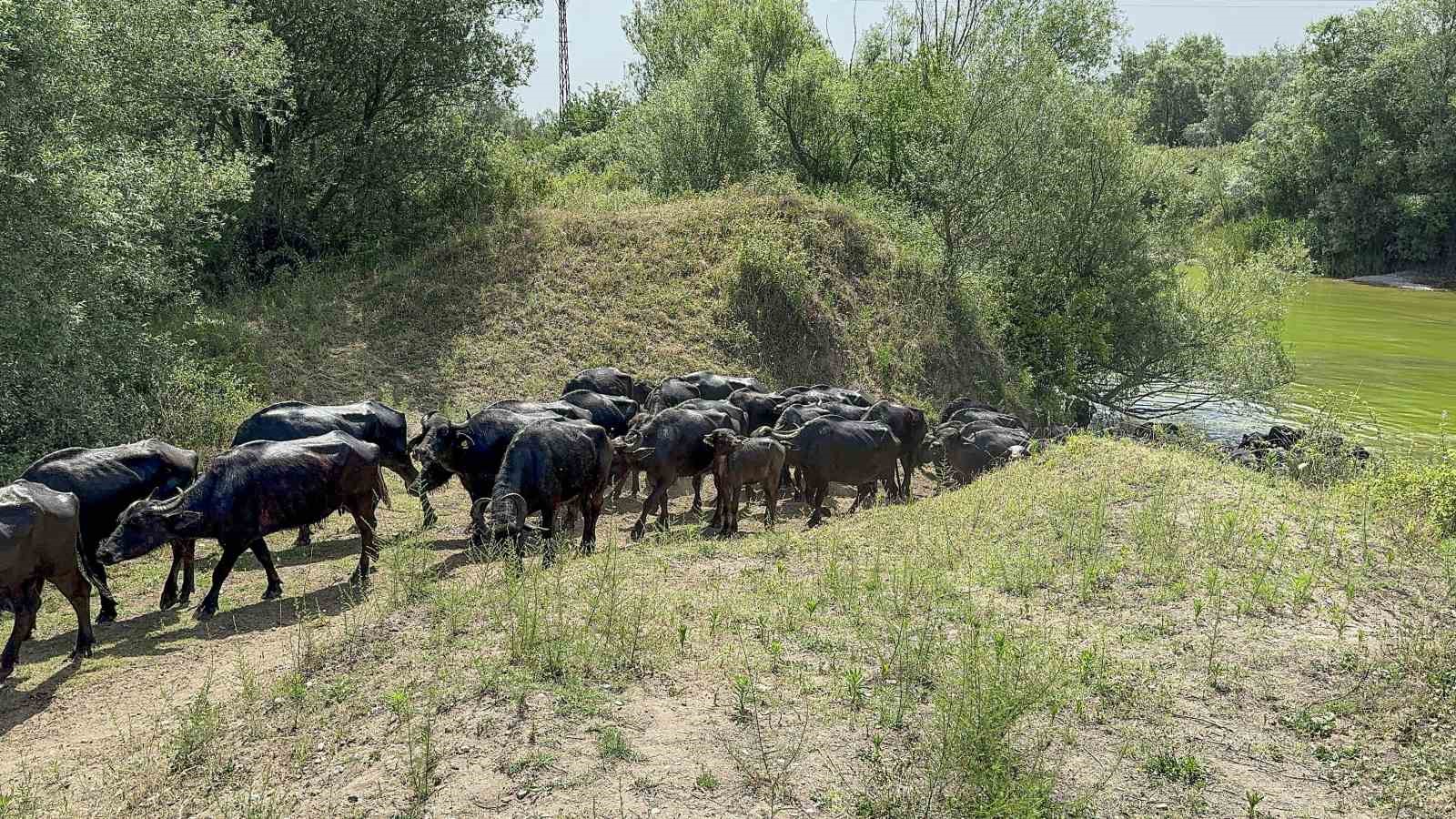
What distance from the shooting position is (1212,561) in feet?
32.3

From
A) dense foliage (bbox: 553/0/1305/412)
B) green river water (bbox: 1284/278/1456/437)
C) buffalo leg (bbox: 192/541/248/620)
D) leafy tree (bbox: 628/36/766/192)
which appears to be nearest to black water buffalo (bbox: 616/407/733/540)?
buffalo leg (bbox: 192/541/248/620)

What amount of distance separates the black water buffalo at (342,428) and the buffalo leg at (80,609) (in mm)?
3260

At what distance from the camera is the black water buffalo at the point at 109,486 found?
11023 millimetres

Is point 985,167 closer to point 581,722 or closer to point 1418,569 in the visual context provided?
point 1418,569

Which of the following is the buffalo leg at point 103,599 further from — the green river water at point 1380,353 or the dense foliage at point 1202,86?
the dense foliage at point 1202,86

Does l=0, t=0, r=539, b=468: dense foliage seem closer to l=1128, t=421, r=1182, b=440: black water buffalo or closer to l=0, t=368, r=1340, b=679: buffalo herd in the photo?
l=0, t=368, r=1340, b=679: buffalo herd

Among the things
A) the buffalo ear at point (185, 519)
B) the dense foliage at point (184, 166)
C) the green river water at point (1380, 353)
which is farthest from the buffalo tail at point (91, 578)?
the green river water at point (1380, 353)

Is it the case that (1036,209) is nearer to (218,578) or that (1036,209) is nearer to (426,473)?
(426,473)

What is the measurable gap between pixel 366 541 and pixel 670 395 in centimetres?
768

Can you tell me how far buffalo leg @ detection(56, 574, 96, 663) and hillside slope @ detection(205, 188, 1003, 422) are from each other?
35.2 feet

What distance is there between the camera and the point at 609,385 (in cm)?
1950

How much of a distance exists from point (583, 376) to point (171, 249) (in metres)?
7.92

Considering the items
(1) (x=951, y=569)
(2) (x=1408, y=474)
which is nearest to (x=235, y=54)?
(1) (x=951, y=569)

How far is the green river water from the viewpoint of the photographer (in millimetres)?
27625
